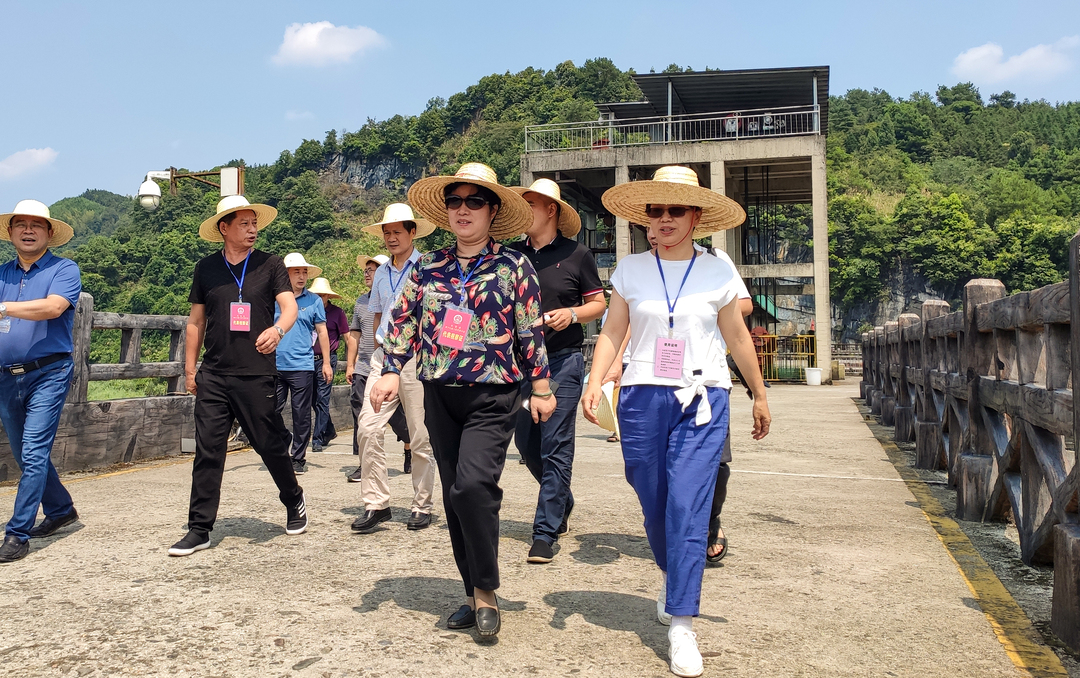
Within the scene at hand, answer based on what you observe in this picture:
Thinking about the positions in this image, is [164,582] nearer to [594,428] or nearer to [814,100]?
[594,428]

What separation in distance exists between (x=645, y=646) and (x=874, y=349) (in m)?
14.8

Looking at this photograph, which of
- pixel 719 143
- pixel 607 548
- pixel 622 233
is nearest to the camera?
pixel 607 548

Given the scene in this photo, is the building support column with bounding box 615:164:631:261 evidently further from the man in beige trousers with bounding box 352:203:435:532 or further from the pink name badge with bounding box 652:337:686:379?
the pink name badge with bounding box 652:337:686:379

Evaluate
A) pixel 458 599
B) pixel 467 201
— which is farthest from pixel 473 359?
pixel 458 599

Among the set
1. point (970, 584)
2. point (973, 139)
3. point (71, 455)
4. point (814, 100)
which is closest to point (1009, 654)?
point (970, 584)

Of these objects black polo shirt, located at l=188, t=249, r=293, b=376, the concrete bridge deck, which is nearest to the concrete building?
the concrete bridge deck

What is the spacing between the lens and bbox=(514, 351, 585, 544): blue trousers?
193 inches

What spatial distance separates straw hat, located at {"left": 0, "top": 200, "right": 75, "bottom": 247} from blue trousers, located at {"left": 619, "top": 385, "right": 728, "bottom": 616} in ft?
12.3

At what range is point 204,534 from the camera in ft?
16.2

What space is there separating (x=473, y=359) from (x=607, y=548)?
1.96 meters

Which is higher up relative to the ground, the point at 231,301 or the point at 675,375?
the point at 231,301

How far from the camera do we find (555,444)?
498 cm

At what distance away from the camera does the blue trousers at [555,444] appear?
4.90 m

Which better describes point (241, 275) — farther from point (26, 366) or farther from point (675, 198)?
point (675, 198)
